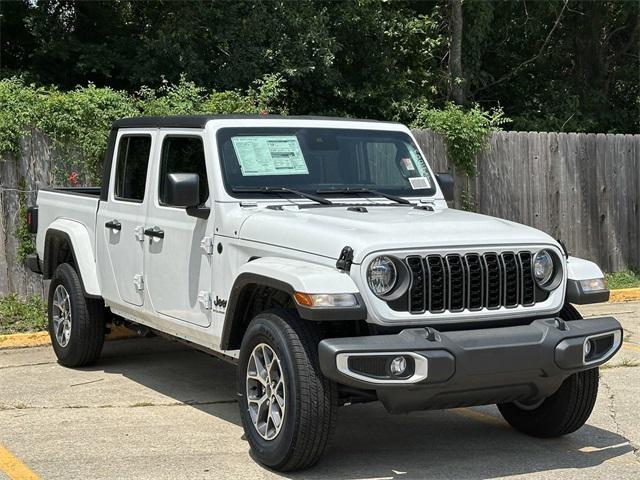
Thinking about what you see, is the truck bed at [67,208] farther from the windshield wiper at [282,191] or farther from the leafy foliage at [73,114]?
the windshield wiper at [282,191]

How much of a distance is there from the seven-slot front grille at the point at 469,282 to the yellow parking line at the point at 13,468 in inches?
89.4

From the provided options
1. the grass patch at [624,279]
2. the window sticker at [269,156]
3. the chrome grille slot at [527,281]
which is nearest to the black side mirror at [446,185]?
the window sticker at [269,156]

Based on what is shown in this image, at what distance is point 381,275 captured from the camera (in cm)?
579

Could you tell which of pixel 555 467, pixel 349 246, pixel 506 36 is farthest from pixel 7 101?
pixel 506 36

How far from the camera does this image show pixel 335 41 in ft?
57.4

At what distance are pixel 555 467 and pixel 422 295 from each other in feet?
4.27

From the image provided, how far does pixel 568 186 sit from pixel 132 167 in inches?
315

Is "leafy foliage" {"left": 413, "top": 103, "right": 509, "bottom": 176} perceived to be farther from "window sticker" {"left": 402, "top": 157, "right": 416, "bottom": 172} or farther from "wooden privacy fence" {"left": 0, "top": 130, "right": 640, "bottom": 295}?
"window sticker" {"left": 402, "top": 157, "right": 416, "bottom": 172}

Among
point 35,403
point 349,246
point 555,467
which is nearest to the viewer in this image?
point 349,246

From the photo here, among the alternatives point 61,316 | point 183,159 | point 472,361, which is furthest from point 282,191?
point 61,316

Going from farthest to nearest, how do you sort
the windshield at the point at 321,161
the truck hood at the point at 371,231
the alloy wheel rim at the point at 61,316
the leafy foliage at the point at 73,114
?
the leafy foliage at the point at 73,114 < the alloy wheel rim at the point at 61,316 < the windshield at the point at 321,161 < the truck hood at the point at 371,231

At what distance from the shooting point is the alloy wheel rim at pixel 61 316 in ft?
29.3

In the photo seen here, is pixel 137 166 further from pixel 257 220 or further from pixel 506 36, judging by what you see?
pixel 506 36

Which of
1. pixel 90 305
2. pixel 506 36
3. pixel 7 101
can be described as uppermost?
pixel 506 36
